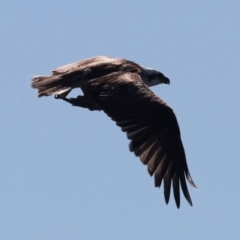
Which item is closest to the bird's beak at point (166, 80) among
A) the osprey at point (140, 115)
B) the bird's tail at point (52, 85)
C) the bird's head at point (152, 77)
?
the bird's head at point (152, 77)

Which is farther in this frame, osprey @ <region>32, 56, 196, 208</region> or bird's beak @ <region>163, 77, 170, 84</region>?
bird's beak @ <region>163, 77, 170, 84</region>

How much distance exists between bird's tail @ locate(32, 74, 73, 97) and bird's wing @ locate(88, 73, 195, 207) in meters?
0.48

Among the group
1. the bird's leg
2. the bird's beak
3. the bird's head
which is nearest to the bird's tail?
the bird's leg

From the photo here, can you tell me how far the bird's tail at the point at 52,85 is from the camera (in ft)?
76.6

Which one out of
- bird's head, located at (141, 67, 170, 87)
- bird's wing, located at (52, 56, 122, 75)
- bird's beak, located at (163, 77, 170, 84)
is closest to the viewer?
bird's wing, located at (52, 56, 122, 75)

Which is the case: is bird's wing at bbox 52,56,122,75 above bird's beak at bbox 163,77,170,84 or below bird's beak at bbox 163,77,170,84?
above

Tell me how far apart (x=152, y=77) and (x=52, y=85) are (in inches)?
67.2

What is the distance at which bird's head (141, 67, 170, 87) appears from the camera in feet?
79.4

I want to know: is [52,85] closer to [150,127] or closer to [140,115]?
[140,115]

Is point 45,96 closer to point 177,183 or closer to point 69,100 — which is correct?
point 69,100

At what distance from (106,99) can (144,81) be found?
136 centimetres

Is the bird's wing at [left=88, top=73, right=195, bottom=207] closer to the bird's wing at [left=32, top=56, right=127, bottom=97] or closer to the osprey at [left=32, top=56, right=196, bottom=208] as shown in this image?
the osprey at [left=32, top=56, right=196, bottom=208]

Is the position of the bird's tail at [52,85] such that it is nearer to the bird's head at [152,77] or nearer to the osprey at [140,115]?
the osprey at [140,115]

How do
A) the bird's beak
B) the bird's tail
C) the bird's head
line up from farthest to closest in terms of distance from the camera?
1. the bird's beak
2. the bird's head
3. the bird's tail
